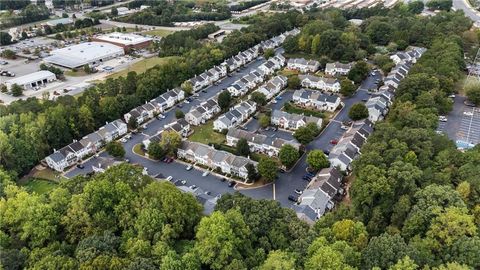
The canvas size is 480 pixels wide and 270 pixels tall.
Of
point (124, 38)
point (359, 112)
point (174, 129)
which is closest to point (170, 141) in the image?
point (174, 129)

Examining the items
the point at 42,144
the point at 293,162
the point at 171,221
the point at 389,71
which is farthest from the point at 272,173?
the point at 389,71

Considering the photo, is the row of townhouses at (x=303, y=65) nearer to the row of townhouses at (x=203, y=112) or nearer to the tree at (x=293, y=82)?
the tree at (x=293, y=82)

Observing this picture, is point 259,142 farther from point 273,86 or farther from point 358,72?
point 358,72

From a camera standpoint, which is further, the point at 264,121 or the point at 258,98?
the point at 258,98

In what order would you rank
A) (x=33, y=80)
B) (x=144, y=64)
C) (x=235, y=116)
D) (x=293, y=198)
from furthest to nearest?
(x=144, y=64)
(x=33, y=80)
(x=235, y=116)
(x=293, y=198)

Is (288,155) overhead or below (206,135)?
overhead

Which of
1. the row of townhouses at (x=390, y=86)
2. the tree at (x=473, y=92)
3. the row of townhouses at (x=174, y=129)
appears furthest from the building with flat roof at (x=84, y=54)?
the tree at (x=473, y=92)

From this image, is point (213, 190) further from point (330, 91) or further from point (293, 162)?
point (330, 91)
